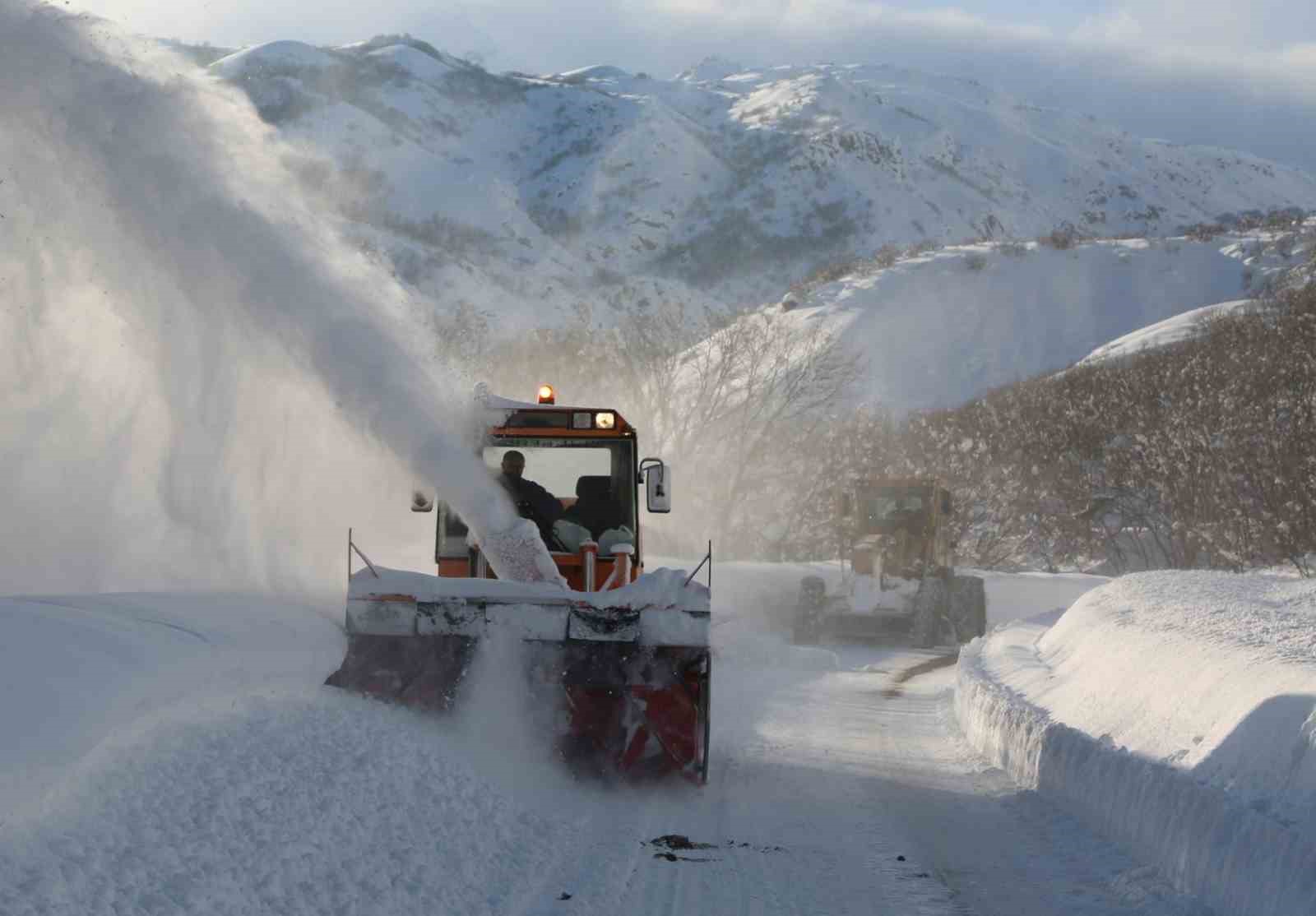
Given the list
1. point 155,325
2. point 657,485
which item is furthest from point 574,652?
point 155,325

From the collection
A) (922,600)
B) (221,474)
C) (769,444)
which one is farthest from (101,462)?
(769,444)

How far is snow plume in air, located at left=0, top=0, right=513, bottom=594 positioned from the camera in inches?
487

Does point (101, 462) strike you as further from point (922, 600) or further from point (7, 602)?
point (922, 600)

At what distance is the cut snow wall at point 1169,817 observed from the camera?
6.04 meters

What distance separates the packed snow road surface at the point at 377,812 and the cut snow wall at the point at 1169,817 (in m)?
0.19

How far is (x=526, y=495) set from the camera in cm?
1152

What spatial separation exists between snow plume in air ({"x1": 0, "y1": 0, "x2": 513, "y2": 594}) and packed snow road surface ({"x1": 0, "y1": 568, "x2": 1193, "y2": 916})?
7.91 feet

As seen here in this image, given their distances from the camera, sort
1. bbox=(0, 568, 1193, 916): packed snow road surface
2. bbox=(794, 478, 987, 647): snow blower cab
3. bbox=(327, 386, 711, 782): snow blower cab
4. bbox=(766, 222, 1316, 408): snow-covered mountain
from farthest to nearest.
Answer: bbox=(766, 222, 1316, 408): snow-covered mountain → bbox=(794, 478, 987, 647): snow blower cab → bbox=(327, 386, 711, 782): snow blower cab → bbox=(0, 568, 1193, 916): packed snow road surface

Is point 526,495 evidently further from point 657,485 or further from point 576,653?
point 576,653

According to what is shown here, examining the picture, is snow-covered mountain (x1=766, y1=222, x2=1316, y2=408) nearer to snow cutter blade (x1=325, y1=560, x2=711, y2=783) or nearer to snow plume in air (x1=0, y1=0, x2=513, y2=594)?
snow plume in air (x1=0, y1=0, x2=513, y2=594)

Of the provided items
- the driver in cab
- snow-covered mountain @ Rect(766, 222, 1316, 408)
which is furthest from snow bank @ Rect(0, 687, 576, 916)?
snow-covered mountain @ Rect(766, 222, 1316, 408)

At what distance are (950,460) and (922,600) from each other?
30.2 metres

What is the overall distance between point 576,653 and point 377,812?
232 cm

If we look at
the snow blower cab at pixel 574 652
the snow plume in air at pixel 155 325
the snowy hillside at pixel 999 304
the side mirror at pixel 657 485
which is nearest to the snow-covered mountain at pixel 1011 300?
the snowy hillside at pixel 999 304
